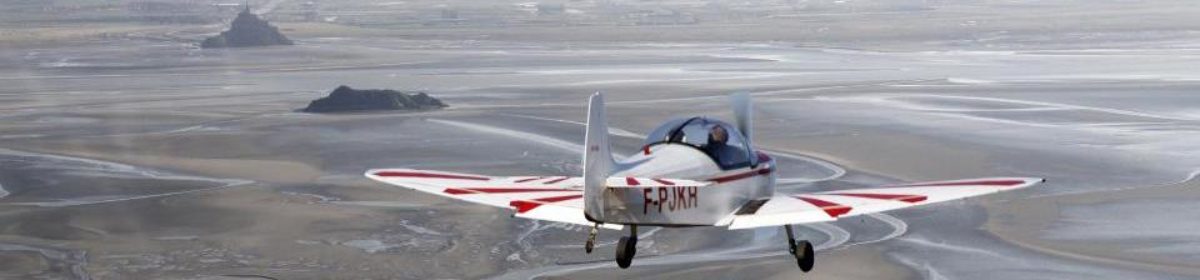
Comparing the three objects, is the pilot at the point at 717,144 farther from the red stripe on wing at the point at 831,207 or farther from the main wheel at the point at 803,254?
the main wheel at the point at 803,254

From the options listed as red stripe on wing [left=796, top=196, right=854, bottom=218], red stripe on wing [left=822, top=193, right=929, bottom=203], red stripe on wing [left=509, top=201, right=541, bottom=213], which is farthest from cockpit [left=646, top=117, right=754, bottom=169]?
red stripe on wing [left=509, top=201, right=541, bottom=213]

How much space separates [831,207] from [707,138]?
2935 mm

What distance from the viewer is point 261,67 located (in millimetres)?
175750

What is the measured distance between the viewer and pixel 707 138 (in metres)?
27.8

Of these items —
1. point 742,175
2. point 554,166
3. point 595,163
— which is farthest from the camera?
point 554,166

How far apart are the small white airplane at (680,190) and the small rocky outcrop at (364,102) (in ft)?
278

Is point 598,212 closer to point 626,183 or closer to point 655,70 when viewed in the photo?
point 626,183

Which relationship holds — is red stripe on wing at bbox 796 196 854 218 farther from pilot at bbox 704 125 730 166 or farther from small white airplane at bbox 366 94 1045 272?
pilot at bbox 704 125 730 166

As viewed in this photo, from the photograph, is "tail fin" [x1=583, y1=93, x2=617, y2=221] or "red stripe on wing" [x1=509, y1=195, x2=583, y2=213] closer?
"tail fin" [x1=583, y1=93, x2=617, y2=221]

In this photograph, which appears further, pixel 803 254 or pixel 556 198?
pixel 803 254

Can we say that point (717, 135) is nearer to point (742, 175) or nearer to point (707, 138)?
point (707, 138)

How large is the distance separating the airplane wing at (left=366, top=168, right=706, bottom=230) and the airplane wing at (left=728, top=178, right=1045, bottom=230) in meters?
1.41

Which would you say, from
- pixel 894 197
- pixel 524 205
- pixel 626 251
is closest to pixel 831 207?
pixel 894 197

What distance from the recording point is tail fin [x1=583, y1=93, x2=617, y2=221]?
24.0 m
